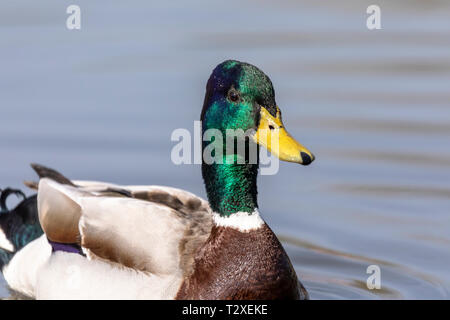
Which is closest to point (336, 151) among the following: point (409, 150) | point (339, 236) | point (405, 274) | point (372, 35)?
point (409, 150)

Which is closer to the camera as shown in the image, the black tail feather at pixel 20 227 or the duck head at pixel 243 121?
the duck head at pixel 243 121

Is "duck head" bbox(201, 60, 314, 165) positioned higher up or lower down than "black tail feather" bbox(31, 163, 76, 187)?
higher up

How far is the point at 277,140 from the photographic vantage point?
634cm

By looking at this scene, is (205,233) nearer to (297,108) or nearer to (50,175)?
(50,175)

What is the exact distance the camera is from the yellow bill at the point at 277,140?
20.6ft

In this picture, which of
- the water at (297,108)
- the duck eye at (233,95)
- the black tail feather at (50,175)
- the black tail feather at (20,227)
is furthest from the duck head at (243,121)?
the black tail feather at (20,227)

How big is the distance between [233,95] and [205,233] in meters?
0.94

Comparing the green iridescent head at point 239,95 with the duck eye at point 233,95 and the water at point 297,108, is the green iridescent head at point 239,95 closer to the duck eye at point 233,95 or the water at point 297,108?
the duck eye at point 233,95

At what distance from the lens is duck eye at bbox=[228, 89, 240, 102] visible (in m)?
6.36

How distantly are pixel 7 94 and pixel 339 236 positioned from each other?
11.6 feet

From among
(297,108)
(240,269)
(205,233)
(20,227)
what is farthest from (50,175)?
(297,108)

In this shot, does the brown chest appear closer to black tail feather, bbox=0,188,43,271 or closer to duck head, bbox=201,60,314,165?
duck head, bbox=201,60,314,165

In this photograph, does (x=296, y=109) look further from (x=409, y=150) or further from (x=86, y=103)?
(x=86, y=103)

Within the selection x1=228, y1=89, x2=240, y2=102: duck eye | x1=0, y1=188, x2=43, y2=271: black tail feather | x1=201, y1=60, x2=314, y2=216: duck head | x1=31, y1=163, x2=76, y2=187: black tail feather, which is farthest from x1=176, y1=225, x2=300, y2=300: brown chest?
x1=0, y1=188, x2=43, y2=271: black tail feather
